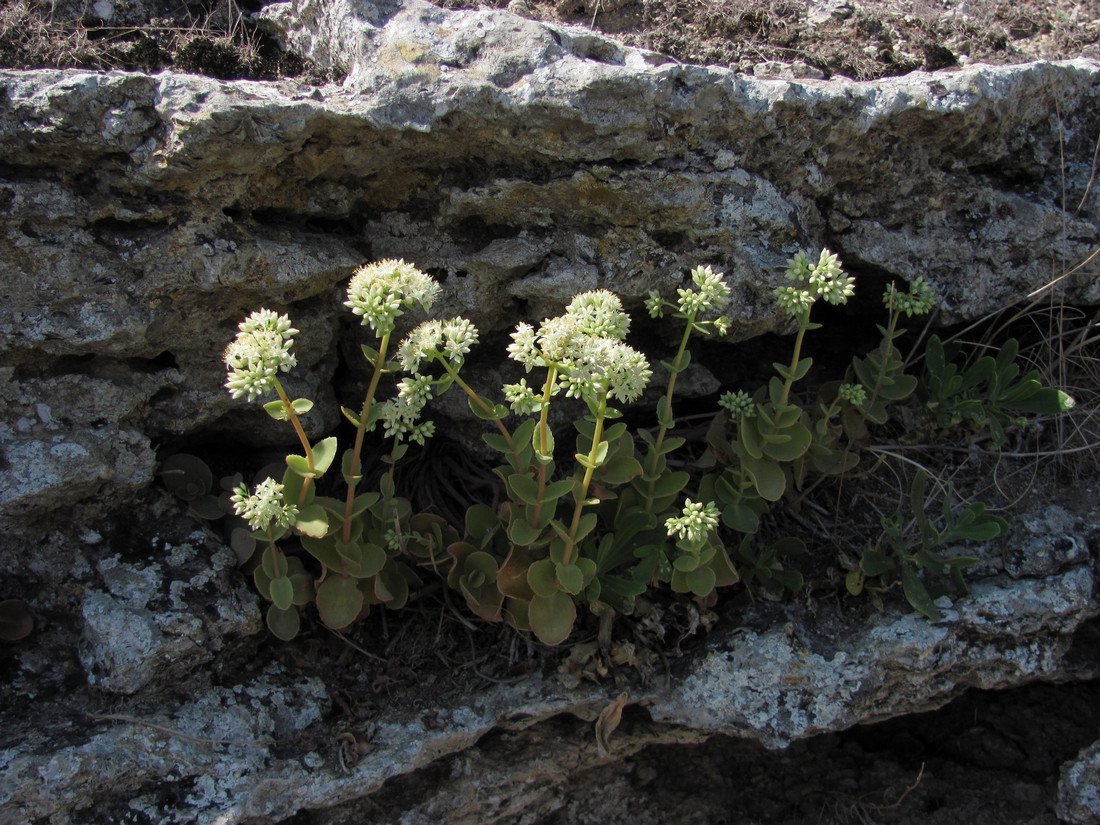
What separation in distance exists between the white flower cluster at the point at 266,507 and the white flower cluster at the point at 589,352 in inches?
30.4

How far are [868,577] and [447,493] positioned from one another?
1.67 metres

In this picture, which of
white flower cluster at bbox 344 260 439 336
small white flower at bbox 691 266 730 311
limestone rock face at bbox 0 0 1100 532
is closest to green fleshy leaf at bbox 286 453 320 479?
white flower cluster at bbox 344 260 439 336

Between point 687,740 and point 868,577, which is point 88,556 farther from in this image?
point 868,577

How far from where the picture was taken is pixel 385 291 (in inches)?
96.3

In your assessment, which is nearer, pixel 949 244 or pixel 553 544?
pixel 553 544

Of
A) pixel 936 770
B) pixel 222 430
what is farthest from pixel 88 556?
pixel 936 770

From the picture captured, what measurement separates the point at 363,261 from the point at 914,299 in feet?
6.67

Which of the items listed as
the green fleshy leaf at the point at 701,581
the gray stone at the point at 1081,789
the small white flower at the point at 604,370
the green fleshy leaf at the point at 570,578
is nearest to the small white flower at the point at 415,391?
the small white flower at the point at 604,370

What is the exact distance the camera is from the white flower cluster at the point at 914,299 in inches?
117

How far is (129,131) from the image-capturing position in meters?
2.56

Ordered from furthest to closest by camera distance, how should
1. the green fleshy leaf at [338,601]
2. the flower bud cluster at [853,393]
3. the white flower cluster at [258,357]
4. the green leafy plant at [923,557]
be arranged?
the flower bud cluster at [853,393] < the green leafy plant at [923,557] < the green fleshy leaf at [338,601] < the white flower cluster at [258,357]

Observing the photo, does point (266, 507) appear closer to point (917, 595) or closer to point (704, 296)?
point (704, 296)

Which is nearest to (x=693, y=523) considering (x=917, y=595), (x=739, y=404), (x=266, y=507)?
(x=739, y=404)

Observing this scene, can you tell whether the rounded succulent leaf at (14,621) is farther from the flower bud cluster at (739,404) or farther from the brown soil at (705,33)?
the flower bud cluster at (739,404)
